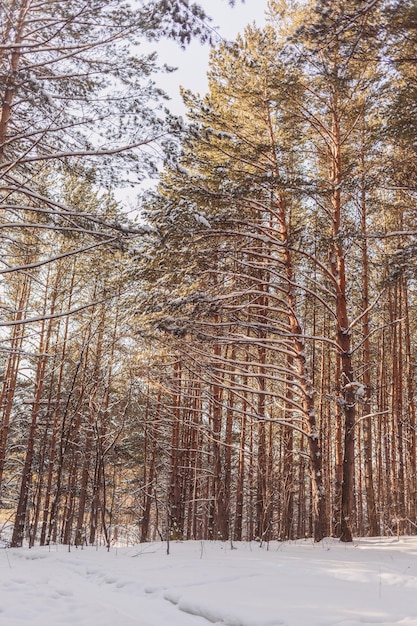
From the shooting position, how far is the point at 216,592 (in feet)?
11.5

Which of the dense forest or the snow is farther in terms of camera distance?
the dense forest

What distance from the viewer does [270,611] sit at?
113 inches

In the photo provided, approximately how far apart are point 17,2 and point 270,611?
6902 mm

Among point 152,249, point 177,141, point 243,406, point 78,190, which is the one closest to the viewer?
point 177,141

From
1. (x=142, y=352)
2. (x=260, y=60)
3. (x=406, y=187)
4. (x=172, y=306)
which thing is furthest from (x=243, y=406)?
(x=260, y=60)

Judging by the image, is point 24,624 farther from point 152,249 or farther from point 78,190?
point 78,190

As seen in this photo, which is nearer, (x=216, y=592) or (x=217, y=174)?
(x=216, y=592)

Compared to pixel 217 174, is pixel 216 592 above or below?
below

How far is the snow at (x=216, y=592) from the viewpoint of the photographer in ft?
9.41

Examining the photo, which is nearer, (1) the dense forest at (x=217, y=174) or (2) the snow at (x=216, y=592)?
(2) the snow at (x=216, y=592)

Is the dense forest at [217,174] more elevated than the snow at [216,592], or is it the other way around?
the dense forest at [217,174]

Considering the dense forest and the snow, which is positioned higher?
the dense forest

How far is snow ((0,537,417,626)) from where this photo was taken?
2867 mm

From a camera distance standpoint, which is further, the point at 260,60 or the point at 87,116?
the point at 260,60
